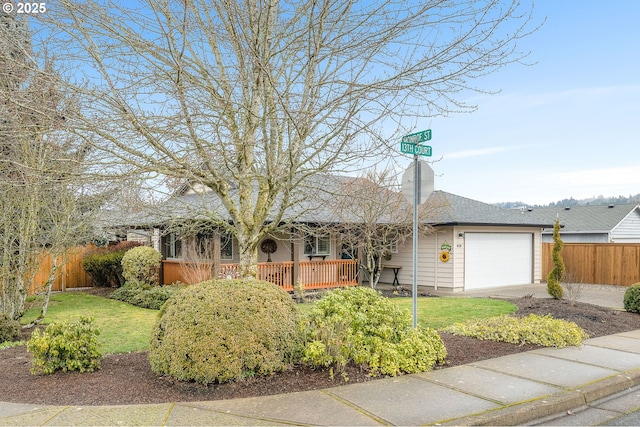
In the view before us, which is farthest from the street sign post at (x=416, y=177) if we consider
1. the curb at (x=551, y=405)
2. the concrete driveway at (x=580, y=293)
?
the concrete driveway at (x=580, y=293)

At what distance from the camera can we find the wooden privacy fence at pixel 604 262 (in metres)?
18.1

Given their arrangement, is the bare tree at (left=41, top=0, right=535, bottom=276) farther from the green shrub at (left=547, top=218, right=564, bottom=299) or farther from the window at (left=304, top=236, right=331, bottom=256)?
the window at (left=304, top=236, right=331, bottom=256)

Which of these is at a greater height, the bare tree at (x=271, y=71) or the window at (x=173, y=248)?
the bare tree at (x=271, y=71)

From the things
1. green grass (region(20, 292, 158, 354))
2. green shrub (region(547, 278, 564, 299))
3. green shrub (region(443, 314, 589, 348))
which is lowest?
green grass (region(20, 292, 158, 354))

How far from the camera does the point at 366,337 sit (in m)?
5.57

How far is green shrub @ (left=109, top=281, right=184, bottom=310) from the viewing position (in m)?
12.8

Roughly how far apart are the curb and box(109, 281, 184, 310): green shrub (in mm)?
9309

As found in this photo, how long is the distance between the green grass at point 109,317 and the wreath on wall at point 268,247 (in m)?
4.90

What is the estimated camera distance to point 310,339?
5.51 m

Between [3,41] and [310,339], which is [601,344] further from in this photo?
[3,41]

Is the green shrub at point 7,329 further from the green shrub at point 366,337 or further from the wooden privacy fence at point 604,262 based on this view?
the wooden privacy fence at point 604,262


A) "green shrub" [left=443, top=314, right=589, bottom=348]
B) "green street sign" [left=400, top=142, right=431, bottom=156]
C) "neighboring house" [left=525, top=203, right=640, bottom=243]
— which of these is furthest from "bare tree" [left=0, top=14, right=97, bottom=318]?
"neighboring house" [left=525, top=203, right=640, bottom=243]

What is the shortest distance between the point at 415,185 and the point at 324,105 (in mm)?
1612

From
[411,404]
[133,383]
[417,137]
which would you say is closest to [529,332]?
[417,137]
